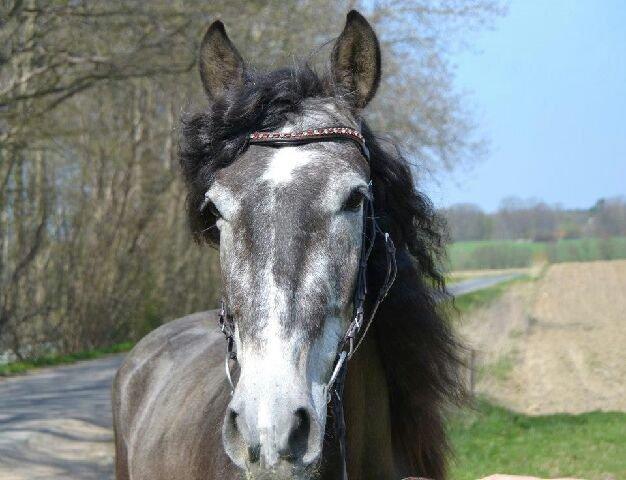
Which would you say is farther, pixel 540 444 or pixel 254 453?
pixel 540 444

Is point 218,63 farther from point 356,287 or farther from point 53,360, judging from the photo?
point 53,360

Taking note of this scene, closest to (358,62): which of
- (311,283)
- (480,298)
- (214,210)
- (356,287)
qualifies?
(214,210)

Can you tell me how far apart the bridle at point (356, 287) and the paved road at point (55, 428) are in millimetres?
5885

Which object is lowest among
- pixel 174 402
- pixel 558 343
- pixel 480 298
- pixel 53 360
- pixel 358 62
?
pixel 558 343

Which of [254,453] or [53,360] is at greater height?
[254,453]

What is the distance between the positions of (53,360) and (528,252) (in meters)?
28.9

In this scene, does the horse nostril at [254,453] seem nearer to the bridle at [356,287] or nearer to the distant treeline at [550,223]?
the bridle at [356,287]

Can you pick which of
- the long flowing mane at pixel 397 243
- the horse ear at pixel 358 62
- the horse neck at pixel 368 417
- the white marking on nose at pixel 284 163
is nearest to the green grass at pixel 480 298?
the long flowing mane at pixel 397 243

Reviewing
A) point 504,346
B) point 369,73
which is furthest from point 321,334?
point 504,346

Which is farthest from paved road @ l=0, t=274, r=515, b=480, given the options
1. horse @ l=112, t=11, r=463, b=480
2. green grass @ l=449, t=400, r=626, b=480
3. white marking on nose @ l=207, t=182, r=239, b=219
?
white marking on nose @ l=207, t=182, r=239, b=219

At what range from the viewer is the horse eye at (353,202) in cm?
294

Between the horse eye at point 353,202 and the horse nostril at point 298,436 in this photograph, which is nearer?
the horse nostril at point 298,436

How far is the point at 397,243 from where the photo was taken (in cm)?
346

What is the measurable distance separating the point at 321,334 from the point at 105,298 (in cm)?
1781
